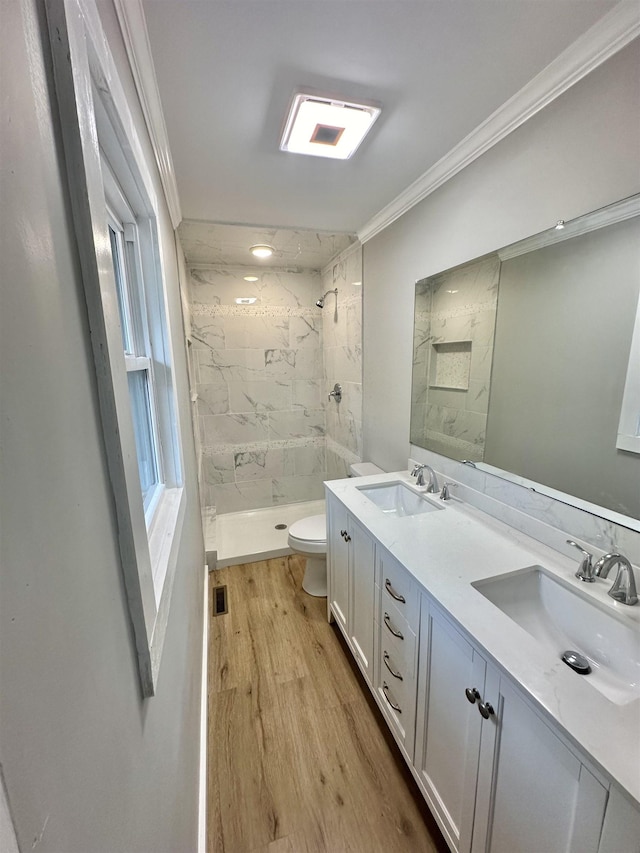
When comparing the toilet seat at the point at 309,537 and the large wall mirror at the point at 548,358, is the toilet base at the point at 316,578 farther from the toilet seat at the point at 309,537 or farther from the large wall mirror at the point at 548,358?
the large wall mirror at the point at 548,358

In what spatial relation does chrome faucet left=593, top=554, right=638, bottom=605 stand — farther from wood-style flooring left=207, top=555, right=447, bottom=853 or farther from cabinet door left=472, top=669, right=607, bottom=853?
wood-style flooring left=207, top=555, right=447, bottom=853

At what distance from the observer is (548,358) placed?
51.3 inches

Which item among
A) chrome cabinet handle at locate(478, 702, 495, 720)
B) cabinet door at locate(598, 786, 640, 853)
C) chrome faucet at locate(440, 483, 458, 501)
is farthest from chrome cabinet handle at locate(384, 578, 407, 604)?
cabinet door at locate(598, 786, 640, 853)

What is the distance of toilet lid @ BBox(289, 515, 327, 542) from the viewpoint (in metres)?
2.24

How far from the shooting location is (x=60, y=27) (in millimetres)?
383

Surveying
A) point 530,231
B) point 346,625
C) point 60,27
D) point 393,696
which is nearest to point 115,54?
point 60,27

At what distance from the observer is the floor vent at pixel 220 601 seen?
2.20 m

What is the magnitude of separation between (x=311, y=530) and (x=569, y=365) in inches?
67.6

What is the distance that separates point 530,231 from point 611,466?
86cm

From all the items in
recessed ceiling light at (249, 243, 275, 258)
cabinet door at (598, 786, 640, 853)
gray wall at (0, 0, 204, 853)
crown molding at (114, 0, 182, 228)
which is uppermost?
recessed ceiling light at (249, 243, 275, 258)

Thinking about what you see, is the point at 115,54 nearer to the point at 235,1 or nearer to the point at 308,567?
the point at 235,1

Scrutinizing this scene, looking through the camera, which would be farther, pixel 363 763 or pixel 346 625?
pixel 346 625

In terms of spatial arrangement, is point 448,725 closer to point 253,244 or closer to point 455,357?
point 455,357

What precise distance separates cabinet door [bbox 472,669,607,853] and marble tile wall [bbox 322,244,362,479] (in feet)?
6.43
